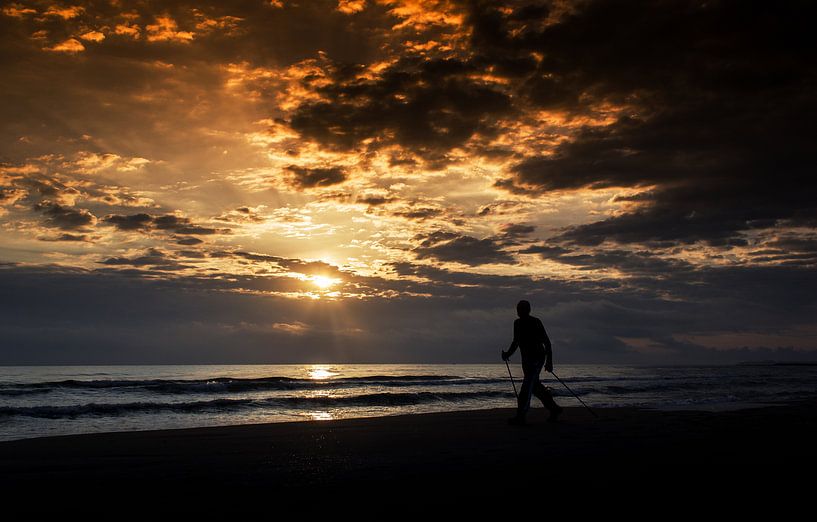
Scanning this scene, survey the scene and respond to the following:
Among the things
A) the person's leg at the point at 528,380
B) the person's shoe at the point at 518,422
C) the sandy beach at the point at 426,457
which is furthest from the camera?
the person's leg at the point at 528,380

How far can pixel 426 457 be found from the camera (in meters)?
6.86

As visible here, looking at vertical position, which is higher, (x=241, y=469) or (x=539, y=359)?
(x=539, y=359)

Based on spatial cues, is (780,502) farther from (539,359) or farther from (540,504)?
(539,359)

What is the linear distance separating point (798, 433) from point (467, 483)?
22.5ft

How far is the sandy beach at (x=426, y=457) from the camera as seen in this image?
536cm

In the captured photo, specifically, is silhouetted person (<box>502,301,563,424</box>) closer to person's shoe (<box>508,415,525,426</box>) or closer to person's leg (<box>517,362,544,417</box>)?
person's leg (<box>517,362,544,417</box>)

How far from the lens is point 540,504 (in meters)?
4.34

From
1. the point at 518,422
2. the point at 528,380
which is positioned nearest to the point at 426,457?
the point at 518,422

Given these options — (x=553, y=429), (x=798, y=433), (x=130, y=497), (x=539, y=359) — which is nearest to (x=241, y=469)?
(x=130, y=497)

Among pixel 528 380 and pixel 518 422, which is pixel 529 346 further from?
pixel 518 422

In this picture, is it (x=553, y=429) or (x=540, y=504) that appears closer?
(x=540, y=504)

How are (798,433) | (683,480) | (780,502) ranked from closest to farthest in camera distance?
1. (780,502)
2. (683,480)
3. (798,433)

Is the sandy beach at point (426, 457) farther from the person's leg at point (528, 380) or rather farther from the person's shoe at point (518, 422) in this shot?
the person's leg at point (528, 380)

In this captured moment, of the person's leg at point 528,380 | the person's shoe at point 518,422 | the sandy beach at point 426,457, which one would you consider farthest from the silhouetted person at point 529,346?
the sandy beach at point 426,457
